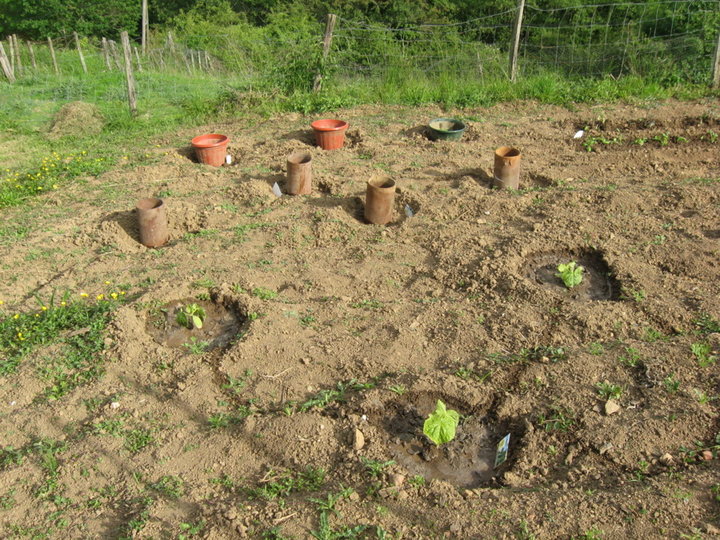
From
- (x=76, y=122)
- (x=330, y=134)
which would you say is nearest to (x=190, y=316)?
(x=330, y=134)

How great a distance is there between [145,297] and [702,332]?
4.39 meters

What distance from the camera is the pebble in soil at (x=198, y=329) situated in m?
4.78

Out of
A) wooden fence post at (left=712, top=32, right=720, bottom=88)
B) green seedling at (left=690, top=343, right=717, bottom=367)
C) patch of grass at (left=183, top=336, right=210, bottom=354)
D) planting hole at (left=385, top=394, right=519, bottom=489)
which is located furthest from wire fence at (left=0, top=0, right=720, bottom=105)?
planting hole at (left=385, top=394, right=519, bottom=489)

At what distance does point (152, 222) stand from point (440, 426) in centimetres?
370

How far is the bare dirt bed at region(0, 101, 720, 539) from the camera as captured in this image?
3.24 m

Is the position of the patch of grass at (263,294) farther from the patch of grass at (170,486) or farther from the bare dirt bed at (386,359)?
the patch of grass at (170,486)

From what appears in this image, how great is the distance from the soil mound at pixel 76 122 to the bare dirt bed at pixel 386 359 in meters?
2.43

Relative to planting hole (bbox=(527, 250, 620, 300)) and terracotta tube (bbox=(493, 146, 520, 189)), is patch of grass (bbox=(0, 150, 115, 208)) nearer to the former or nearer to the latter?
terracotta tube (bbox=(493, 146, 520, 189))

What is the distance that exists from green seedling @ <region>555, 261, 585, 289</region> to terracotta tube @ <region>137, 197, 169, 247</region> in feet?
12.6

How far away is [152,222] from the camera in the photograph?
5.88m

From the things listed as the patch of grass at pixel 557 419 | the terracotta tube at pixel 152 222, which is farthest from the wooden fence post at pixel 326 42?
the patch of grass at pixel 557 419

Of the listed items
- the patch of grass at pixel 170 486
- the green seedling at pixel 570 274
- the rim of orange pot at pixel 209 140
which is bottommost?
the patch of grass at pixel 170 486

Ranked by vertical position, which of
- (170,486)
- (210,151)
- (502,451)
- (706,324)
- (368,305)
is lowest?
(170,486)

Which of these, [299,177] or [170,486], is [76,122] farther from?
[170,486]
